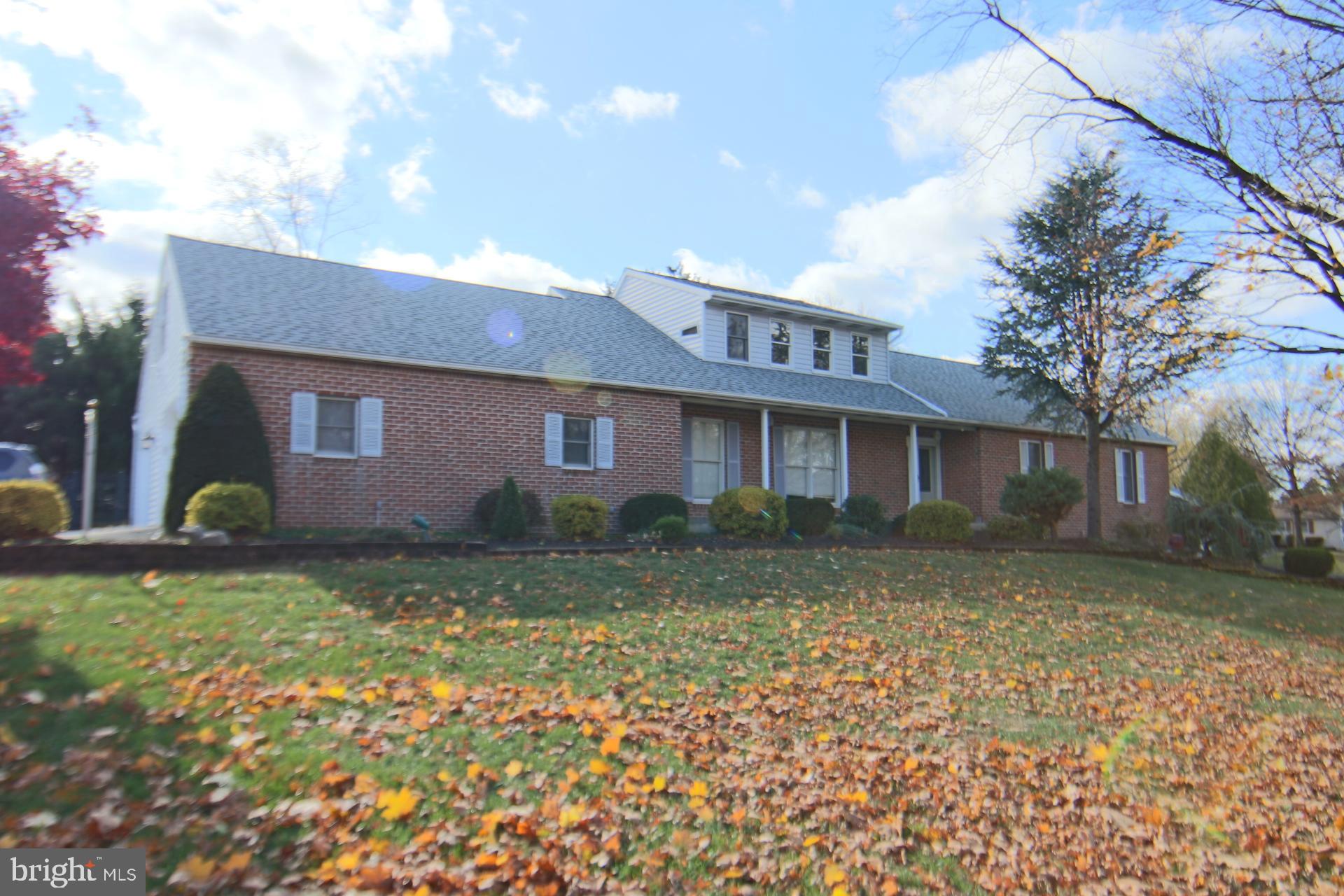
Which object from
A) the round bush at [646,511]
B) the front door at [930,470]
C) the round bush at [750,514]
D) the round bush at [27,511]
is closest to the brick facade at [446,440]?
the round bush at [646,511]

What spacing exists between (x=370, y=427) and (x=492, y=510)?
7.78 feet

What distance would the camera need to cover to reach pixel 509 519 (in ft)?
48.2

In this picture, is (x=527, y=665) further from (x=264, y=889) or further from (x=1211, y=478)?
(x=1211, y=478)

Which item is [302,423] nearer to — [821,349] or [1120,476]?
[821,349]

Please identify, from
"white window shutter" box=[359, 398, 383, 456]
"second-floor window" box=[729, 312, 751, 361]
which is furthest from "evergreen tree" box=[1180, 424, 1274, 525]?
"white window shutter" box=[359, 398, 383, 456]

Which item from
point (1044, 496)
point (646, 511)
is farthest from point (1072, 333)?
point (646, 511)

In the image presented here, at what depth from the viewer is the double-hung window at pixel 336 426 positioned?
14.5 m

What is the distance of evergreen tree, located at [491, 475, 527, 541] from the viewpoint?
1469 centimetres

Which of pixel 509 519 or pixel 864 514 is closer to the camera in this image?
pixel 509 519

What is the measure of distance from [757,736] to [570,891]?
2.14 meters

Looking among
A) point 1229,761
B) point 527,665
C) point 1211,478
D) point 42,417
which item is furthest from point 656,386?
point 1211,478

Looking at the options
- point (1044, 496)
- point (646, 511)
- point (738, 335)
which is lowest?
point (646, 511)

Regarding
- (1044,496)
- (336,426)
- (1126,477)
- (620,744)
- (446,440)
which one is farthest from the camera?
(1126,477)

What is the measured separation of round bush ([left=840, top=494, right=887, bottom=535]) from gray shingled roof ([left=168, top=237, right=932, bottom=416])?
2.08 metres
